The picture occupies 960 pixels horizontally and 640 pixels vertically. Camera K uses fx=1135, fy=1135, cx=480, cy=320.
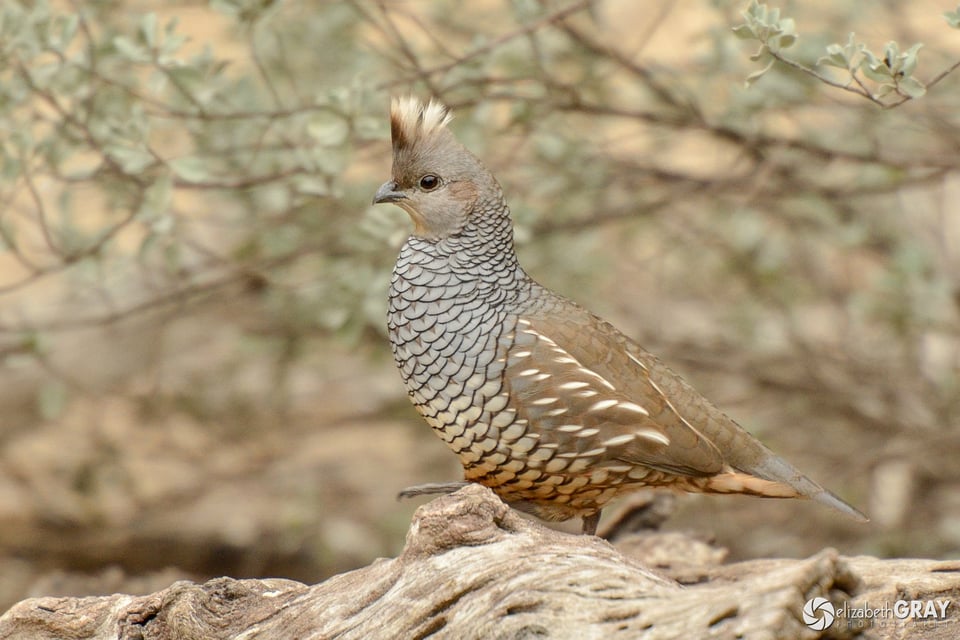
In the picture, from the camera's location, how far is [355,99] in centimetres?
449

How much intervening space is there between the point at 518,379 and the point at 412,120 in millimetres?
1023

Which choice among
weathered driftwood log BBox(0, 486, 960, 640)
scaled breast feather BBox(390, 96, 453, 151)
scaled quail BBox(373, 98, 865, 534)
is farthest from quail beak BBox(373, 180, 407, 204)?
weathered driftwood log BBox(0, 486, 960, 640)

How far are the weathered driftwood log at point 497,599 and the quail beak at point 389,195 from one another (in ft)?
4.15

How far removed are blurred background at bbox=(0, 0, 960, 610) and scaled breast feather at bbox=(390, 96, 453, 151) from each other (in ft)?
1.43

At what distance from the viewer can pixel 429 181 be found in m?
4.12

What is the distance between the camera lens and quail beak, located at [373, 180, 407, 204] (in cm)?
413

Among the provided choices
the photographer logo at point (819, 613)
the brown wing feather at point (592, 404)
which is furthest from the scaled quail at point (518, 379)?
the photographer logo at point (819, 613)

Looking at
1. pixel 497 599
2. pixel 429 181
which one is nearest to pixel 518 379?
pixel 429 181

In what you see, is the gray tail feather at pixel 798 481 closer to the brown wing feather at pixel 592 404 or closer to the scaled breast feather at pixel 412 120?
the brown wing feather at pixel 592 404

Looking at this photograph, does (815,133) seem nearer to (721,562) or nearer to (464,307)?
(721,562)

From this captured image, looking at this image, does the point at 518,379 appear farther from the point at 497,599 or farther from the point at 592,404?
the point at 497,599

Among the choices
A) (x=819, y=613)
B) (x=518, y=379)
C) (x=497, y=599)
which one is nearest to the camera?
(x=819, y=613)

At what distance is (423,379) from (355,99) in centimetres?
128

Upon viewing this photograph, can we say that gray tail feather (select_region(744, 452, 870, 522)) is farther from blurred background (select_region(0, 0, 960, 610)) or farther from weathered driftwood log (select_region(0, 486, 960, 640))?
blurred background (select_region(0, 0, 960, 610))
